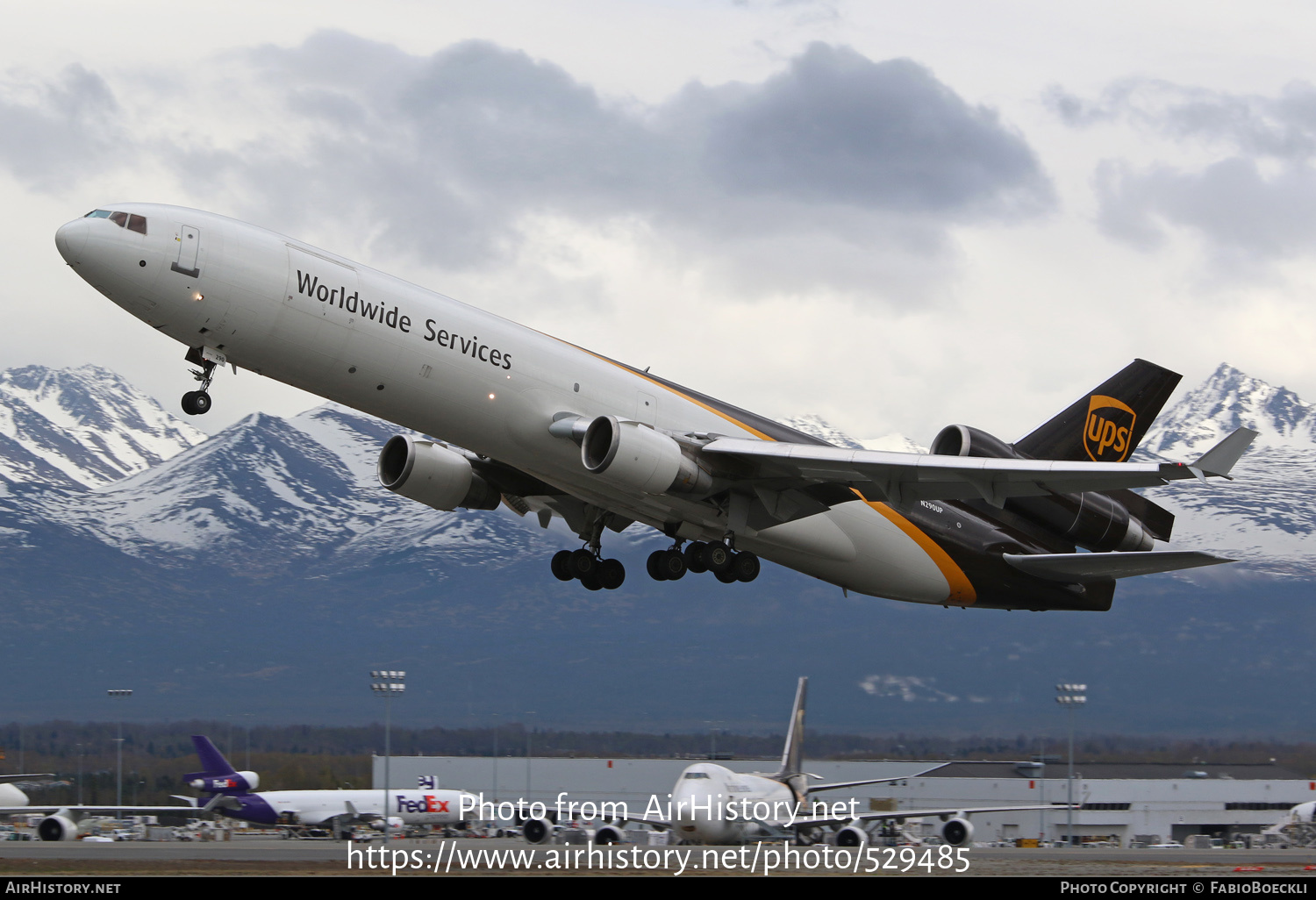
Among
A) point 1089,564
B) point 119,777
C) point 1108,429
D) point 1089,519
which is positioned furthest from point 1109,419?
point 119,777

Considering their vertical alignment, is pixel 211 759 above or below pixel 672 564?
below

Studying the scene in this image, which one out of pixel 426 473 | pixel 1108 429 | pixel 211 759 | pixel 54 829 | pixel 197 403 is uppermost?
pixel 1108 429

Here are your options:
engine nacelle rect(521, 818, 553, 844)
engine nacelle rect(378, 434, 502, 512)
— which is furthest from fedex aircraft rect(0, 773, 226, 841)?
engine nacelle rect(378, 434, 502, 512)

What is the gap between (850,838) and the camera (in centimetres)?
4031

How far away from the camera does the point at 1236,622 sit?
312ft

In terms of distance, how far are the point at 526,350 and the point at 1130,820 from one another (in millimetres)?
40049

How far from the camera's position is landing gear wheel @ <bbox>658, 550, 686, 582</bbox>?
3031cm

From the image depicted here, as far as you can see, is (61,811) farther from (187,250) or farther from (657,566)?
(187,250)

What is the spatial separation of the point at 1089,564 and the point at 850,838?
12.2 m

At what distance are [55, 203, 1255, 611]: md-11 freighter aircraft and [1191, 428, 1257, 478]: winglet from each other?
1.9 inches

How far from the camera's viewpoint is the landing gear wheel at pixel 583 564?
31859mm

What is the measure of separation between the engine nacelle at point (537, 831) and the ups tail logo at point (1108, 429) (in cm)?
1897
